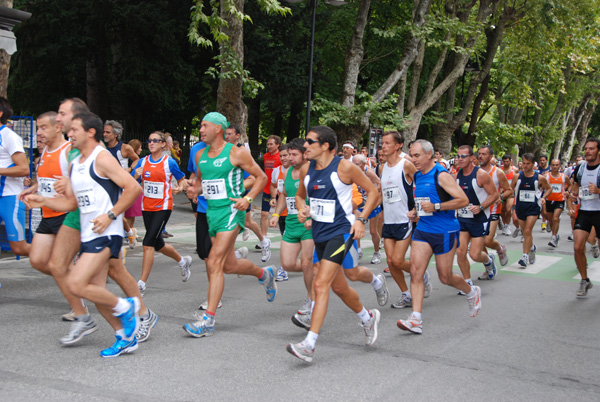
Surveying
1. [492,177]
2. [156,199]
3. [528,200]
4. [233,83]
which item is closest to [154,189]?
[156,199]

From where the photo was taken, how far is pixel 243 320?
651 cm

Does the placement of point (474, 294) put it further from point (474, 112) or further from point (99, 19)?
point (474, 112)

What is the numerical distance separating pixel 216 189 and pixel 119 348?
5.91ft

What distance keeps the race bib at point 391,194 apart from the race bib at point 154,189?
263 centimetres

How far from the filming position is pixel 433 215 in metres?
6.56

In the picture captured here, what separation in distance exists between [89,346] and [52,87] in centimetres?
2273

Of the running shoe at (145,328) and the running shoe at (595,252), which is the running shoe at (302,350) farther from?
the running shoe at (595,252)

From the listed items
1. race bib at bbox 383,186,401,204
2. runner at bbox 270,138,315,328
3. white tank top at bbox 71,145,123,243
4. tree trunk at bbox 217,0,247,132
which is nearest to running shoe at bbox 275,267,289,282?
runner at bbox 270,138,315,328

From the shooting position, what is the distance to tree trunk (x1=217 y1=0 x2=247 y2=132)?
15383 millimetres

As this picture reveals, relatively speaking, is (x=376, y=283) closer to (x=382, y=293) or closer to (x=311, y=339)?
(x=382, y=293)

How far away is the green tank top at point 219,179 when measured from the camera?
6219 millimetres

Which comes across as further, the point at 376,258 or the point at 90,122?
the point at 376,258

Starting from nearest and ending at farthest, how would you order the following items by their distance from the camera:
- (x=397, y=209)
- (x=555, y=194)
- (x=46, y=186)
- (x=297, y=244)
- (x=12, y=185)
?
(x=46, y=186), (x=12, y=185), (x=297, y=244), (x=397, y=209), (x=555, y=194)

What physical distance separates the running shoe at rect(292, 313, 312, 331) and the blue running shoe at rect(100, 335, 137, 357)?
1.55 meters
